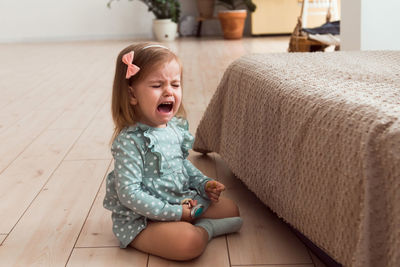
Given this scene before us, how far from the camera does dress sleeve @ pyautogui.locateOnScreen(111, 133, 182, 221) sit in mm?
1304

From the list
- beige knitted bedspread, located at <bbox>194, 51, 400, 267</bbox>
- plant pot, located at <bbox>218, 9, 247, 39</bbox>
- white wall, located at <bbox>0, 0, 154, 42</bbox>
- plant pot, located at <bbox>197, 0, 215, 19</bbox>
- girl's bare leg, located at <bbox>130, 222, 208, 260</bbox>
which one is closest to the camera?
beige knitted bedspread, located at <bbox>194, 51, 400, 267</bbox>

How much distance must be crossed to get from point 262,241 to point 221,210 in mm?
149

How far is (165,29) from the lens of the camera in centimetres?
643

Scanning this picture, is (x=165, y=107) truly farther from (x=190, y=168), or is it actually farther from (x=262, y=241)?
(x=262, y=241)

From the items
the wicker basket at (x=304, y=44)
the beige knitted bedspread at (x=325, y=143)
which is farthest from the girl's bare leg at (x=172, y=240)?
the wicker basket at (x=304, y=44)

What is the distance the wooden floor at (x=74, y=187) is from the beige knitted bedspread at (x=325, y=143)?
11 cm

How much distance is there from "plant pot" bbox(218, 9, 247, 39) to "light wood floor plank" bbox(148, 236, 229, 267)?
5129 millimetres

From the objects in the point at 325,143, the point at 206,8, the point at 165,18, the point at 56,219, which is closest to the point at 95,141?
the point at 56,219

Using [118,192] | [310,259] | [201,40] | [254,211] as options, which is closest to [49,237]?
[118,192]

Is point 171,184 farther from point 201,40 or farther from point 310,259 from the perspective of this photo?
point 201,40

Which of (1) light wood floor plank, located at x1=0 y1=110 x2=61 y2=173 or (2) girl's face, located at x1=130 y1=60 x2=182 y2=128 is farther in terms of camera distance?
(1) light wood floor plank, located at x1=0 y1=110 x2=61 y2=173

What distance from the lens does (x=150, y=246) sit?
4.37 feet

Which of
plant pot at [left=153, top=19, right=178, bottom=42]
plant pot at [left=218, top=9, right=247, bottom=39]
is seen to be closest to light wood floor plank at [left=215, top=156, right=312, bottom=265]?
plant pot at [left=218, top=9, right=247, bottom=39]

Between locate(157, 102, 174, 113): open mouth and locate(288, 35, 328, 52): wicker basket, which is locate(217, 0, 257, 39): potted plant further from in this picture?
locate(157, 102, 174, 113): open mouth
